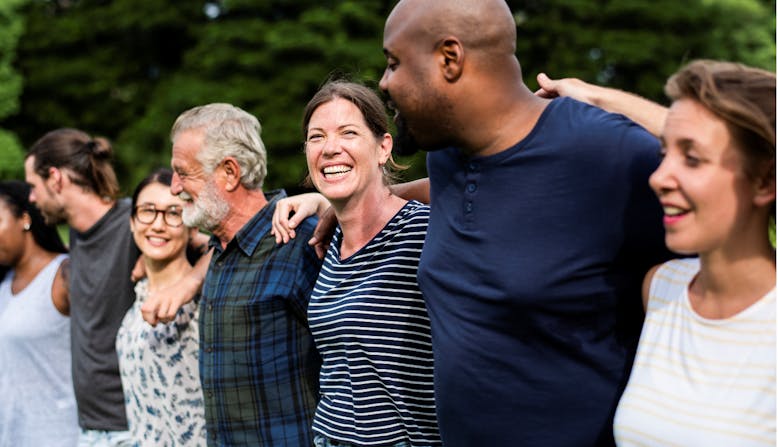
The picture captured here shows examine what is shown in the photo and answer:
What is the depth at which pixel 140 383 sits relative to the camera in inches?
171

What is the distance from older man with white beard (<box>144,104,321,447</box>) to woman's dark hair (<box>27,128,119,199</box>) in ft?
4.65

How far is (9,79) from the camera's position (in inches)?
1136

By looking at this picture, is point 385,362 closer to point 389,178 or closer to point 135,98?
point 389,178

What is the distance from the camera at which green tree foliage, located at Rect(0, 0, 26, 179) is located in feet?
90.1

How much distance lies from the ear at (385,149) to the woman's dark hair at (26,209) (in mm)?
2798

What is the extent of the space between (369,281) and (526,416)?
2.87ft

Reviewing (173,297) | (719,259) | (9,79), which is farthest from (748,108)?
(9,79)

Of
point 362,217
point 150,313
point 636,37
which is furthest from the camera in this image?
point 636,37

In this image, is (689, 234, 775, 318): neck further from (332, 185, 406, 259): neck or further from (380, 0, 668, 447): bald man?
(332, 185, 406, 259): neck

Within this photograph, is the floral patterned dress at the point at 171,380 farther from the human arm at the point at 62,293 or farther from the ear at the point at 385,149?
the ear at the point at 385,149

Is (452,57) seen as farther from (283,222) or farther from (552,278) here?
(283,222)

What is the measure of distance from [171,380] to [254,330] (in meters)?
0.77

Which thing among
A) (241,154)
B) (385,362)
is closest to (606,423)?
(385,362)

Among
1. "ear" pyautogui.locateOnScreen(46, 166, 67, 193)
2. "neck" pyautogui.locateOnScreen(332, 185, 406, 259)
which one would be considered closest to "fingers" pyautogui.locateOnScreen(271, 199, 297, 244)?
"neck" pyautogui.locateOnScreen(332, 185, 406, 259)
